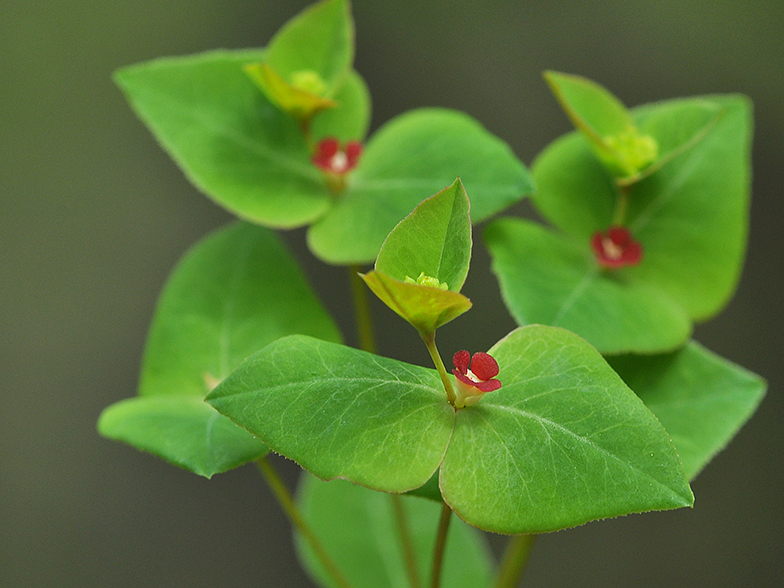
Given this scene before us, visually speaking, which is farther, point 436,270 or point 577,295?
point 577,295

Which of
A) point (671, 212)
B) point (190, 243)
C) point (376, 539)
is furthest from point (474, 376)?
point (190, 243)

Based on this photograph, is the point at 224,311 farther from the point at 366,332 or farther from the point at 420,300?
the point at 420,300

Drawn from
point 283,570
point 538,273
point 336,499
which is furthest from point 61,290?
point 538,273

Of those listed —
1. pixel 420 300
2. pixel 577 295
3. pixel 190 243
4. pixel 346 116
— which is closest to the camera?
pixel 420 300

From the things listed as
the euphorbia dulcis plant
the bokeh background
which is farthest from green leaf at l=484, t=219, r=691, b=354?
the bokeh background

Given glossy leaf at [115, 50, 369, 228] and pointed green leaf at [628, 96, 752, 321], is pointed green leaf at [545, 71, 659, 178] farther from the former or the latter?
glossy leaf at [115, 50, 369, 228]

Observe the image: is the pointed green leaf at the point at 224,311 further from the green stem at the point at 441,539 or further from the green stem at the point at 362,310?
the green stem at the point at 441,539

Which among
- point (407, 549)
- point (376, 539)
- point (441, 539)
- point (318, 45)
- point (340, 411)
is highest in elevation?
point (318, 45)
